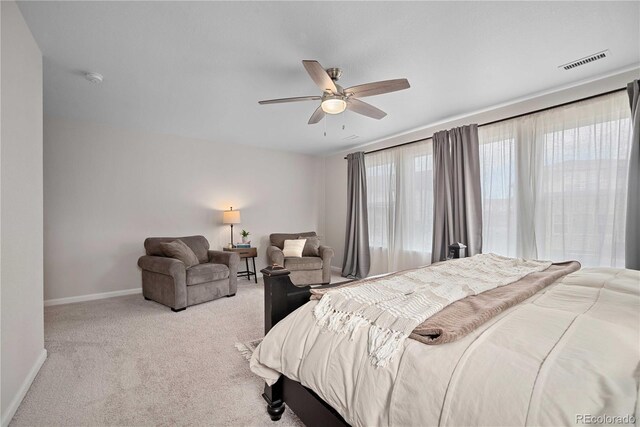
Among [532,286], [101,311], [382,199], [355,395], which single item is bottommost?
[101,311]

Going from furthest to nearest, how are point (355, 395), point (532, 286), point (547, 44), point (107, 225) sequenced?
point (107, 225), point (547, 44), point (532, 286), point (355, 395)

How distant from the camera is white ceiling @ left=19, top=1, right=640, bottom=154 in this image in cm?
189

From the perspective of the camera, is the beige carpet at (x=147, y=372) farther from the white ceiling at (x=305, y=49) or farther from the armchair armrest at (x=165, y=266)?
the white ceiling at (x=305, y=49)

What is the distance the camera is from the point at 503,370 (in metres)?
0.86

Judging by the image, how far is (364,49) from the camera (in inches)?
90.2

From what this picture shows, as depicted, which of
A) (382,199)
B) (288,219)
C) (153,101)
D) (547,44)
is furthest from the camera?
(288,219)

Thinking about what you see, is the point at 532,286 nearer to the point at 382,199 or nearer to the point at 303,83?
the point at 303,83

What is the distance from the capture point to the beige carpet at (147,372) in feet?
5.58

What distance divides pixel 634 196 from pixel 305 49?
123 inches

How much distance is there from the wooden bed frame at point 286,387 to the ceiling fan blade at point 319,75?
1398 millimetres

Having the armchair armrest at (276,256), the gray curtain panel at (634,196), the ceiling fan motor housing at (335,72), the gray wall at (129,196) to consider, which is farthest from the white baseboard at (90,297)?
the gray curtain panel at (634,196)

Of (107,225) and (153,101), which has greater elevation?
(153,101)

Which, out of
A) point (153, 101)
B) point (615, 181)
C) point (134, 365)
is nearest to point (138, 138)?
point (153, 101)

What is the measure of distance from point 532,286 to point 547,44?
76.7 inches
